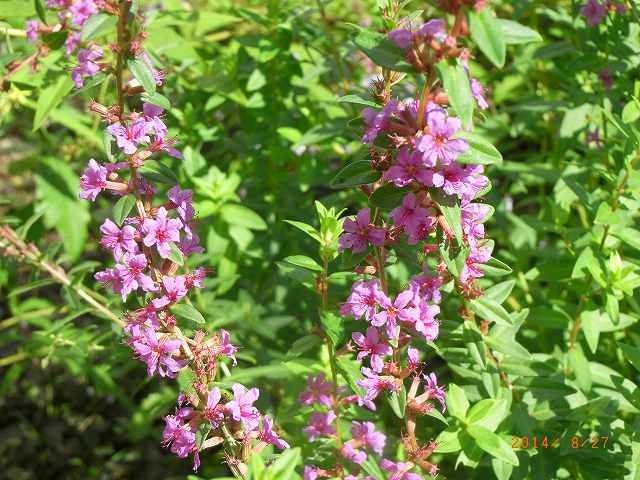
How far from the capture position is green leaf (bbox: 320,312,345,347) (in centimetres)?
222

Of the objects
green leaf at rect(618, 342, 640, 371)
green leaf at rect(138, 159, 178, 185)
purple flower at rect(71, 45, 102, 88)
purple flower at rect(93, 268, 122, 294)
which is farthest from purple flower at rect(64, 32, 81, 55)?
green leaf at rect(618, 342, 640, 371)

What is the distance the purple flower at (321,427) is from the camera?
7.86 ft

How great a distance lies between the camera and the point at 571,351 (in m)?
2.80

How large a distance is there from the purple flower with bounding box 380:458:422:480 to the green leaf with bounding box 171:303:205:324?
24.9 inches

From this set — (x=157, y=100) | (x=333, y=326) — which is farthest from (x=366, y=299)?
(x=157, y=100)

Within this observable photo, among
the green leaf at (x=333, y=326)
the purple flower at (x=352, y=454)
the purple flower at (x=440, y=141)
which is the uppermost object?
the purple flower at (x=440, y=141)

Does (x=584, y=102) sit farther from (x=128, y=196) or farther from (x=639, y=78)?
(x=128, y=196)

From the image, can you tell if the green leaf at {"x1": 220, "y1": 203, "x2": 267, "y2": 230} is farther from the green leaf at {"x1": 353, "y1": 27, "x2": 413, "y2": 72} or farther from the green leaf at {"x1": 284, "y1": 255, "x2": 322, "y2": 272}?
the green leaf at {"x1": 353, "y1": 27, "x2": 413, "y2": 72}

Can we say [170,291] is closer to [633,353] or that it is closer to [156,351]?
[156,351]

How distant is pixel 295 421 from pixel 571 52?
1913 millimetres

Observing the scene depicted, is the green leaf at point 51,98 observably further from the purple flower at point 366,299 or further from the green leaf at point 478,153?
the green leaf at point 478,153

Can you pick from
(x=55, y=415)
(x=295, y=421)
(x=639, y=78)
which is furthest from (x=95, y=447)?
→ (x=639, y=78)

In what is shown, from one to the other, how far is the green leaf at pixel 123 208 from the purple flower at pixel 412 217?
0.67 meters

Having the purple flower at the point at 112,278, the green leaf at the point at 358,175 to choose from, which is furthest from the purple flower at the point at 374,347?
the purple flower at the point at 112,278
